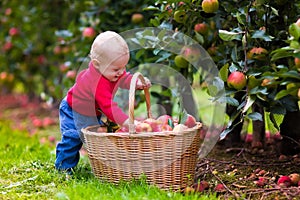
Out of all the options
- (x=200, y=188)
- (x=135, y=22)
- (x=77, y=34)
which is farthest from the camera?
(x=77, y=34)

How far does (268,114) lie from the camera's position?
272 cm

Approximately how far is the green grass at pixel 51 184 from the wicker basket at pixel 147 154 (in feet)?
0.21

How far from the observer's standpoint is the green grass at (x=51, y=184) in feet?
7.78

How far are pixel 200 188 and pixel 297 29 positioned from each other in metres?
0.92

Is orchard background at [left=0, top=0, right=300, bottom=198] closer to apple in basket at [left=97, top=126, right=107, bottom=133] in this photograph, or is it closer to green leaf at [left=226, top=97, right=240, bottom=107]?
green leaf at [left=226, top=97, right=240, bottom=107]

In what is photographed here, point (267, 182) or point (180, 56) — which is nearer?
point (267, 182)

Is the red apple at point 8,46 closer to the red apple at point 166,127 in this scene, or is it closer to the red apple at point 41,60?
the red apple at point 41,60

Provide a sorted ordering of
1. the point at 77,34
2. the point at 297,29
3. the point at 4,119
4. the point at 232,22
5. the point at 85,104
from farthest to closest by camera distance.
A: the point at 4,119 < the point at 77,34 < the point at 232,22 < the point at 85,104 < the point at 297,29

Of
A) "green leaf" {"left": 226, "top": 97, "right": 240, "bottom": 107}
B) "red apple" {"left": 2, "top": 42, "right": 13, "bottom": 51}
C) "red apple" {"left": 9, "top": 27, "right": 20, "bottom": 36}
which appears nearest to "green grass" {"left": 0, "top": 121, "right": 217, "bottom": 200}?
"green leaf" {"left": 226, "top": 97, "right": 240, "bottom": 107}

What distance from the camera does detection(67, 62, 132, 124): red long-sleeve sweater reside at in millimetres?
2604

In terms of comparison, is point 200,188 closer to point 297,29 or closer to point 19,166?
point 297,29

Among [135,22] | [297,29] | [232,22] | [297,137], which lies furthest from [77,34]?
[297,29]

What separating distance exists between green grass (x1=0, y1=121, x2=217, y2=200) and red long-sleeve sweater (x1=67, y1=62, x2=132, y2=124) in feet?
1.14

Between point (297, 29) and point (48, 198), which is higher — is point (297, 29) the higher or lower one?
the higher one
